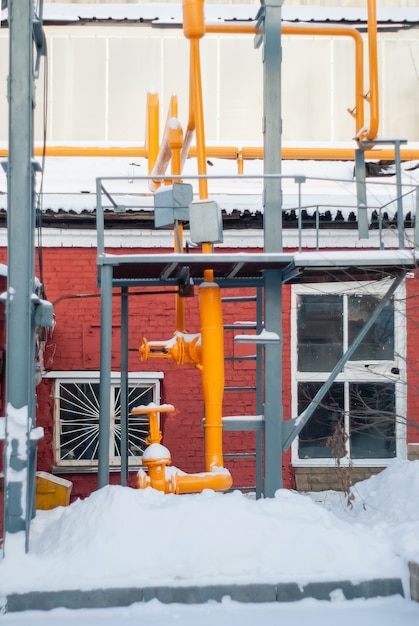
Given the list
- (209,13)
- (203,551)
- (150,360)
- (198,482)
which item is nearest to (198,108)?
(198,482)

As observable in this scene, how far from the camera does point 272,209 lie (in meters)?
7.41

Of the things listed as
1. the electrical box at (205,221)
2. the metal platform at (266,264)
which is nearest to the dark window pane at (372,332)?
the metal platform at (266,264)

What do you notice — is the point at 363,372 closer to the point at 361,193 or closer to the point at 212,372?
the point at 361,193

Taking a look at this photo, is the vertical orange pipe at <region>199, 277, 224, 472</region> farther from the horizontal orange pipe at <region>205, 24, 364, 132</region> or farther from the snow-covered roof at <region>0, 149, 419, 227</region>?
the horizontal orange pipe at <region>205, 24, 364, 132</region>

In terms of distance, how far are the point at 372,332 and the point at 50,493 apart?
440cm

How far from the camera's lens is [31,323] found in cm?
637

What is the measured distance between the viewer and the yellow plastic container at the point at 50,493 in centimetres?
951

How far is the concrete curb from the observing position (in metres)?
5.66

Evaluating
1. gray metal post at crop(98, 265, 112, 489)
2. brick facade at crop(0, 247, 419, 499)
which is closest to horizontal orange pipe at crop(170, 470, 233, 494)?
gray metal post at crop(98, 265, 112, 489)

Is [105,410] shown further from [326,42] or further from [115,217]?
[326,42]

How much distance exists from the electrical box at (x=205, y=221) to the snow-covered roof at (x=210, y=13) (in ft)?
23.5

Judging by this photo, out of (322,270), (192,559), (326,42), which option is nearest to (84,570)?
(192,559)

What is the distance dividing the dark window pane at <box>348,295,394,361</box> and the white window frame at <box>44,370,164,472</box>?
2510 mm

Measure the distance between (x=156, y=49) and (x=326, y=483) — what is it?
293 inches
